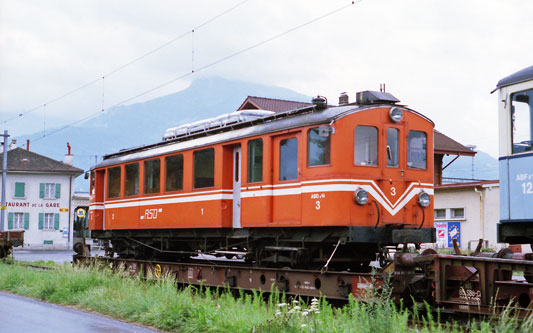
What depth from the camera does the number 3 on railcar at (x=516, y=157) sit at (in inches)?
390

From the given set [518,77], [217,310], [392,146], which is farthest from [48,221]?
[518,77]

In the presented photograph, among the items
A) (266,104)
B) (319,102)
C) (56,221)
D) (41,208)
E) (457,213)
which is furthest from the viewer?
(56,221)

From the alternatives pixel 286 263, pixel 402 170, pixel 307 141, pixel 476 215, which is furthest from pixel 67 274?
pixel 476 215

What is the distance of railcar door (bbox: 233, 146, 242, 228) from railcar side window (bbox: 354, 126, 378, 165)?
10.4ft

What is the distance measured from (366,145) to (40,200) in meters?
50.8

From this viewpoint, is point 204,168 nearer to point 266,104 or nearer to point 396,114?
point 396,114

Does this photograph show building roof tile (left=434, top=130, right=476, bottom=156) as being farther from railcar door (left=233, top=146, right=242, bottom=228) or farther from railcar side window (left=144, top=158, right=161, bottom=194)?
railcar door (left=233, top=146, right=242, bottom=228)

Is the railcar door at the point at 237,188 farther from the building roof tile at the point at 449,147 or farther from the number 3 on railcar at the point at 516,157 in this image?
the building roof tile at the point at 449,147

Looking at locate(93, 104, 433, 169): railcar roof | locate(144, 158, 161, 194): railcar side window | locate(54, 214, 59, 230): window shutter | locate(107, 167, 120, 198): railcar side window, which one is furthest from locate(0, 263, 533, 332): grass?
locate(54, 214, 59, 230): window shutter

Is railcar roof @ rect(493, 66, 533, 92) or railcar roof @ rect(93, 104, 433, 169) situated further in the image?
railcar roof @ rect(93, 104, 433, 169)

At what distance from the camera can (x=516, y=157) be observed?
10.1m

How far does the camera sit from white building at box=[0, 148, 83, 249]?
189 ft

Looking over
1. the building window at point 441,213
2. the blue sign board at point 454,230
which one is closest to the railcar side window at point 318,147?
the blue sign board at point 454,230

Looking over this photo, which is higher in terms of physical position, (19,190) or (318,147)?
(19,190)
